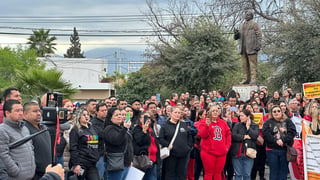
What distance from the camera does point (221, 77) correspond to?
22.2 meters

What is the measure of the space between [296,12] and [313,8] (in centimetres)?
122

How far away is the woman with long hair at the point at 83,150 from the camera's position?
733 centimetres

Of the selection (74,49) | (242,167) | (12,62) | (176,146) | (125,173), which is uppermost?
(74,49)

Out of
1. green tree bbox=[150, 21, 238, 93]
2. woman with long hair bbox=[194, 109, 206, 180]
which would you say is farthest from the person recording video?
green tree bbox=[150, 21, 238, 93]

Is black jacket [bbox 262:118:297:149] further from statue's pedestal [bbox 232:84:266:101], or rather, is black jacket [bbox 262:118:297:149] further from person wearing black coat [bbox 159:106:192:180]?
statue's pedestal [bbox 232:84:266:101]

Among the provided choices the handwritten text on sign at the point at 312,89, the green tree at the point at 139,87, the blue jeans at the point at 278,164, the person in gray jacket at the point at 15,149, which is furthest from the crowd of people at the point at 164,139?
the green tree at the point at 139,87

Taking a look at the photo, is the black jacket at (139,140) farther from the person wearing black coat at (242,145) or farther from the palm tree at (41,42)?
the palm tree at (41,42)

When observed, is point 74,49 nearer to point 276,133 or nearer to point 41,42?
point 41,42

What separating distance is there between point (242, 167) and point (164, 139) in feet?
6.37

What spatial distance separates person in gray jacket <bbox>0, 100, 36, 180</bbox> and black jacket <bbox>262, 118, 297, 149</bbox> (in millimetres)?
5681

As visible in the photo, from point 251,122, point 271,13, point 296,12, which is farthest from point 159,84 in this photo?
point 251,122

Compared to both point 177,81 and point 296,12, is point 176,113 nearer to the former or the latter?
point 296,12

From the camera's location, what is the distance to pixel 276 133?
968 centimetres

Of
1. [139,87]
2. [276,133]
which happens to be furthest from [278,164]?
[139,87]
